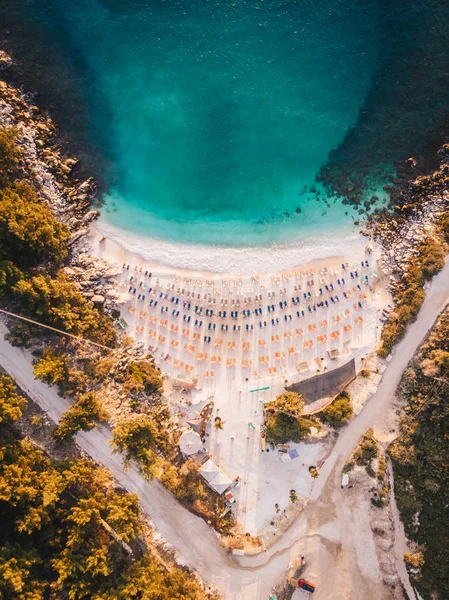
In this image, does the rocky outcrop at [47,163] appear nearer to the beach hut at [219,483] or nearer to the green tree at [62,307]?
the green tree at [62,307]

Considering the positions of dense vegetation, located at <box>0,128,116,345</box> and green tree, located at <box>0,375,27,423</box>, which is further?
dense vegetation, located at <box>0,128,116,345</box>

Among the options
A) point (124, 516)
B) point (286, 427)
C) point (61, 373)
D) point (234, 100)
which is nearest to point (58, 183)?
point (61, 373)

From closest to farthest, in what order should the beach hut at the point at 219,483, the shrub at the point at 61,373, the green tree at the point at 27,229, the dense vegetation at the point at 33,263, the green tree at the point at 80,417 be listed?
the green tree at the point at 80,417 → the shrub at the point at 61,373 → the dense vegetation at the point at 33,263 → the green tree at the point at 27,229 → the beach hut at the point at 219,483

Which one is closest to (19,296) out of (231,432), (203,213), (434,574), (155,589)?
(203,213)

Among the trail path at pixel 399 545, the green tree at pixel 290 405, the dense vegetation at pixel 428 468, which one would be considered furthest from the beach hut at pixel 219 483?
the dense vegetation at pixel 428 468

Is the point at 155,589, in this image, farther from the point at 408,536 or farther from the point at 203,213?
the point at 203,213

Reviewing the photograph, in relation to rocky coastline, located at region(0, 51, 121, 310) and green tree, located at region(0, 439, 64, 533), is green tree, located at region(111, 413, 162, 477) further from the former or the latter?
rocky coastline, located at region(0, 51, 121, 310)

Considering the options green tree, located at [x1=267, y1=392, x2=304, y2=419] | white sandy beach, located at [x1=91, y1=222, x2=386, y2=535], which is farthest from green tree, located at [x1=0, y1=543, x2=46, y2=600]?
green tree, located at [x1=267, y1=392, x2=304, y2=419]
